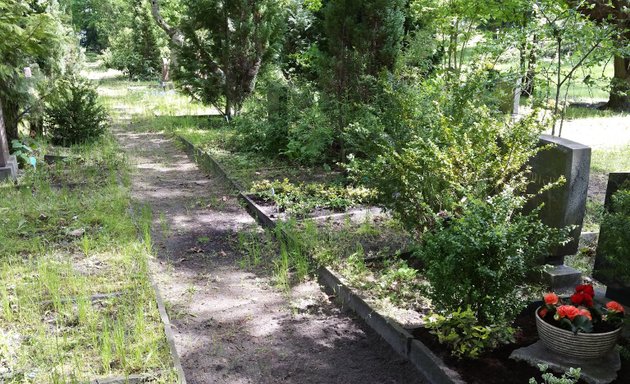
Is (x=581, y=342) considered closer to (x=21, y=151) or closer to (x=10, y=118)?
(x=21, y=151)

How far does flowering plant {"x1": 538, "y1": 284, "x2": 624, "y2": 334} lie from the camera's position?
3.46 m

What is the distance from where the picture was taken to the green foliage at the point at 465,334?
3496 mm

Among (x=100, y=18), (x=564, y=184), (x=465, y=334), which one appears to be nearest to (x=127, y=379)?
(x=465, y=334)

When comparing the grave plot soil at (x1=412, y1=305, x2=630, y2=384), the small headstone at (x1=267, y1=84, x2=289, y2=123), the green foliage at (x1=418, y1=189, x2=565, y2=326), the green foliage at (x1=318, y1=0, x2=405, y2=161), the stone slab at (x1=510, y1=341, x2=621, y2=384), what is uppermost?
the green foliage at (x1=318, y1=0, x2=405, y2=161)

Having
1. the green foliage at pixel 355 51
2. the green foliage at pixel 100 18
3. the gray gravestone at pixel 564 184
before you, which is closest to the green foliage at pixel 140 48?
the green foliage at pixel 100 18

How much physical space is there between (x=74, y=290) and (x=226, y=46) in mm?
9900

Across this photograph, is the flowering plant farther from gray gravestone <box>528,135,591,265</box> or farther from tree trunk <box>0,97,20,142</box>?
tree trunk <box>0,97,20,142</box>

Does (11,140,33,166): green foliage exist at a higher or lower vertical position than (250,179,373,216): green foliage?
higher

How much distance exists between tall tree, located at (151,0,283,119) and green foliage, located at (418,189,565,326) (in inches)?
430

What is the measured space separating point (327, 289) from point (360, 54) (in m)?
4.86

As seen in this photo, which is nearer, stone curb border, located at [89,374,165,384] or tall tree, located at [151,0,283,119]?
stone curb border, located at [89,374,165,384]

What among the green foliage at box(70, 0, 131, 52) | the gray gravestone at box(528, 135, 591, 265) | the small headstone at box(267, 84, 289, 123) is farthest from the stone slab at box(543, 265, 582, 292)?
the green foliage at box(70, 0, 131, 52)

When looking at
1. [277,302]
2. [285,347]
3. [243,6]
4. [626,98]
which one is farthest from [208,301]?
[626,98]

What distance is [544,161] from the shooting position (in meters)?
4.80
